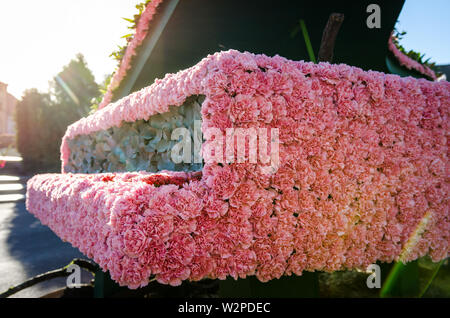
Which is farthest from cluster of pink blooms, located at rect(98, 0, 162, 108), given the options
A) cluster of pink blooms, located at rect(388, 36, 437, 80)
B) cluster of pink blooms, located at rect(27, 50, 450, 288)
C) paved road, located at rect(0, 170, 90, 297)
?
cluster of pink blooms, located at rect(388, 36, 437, 80)

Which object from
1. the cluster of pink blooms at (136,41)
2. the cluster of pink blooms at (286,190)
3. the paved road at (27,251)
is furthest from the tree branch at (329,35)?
the paved road at (27,251)

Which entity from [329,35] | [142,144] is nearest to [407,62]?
[329,35]

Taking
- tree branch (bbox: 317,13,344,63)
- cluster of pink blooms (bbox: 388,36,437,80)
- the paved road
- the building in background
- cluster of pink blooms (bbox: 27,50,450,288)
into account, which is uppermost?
the building in background

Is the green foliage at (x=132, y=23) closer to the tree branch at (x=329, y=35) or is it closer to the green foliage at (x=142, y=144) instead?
the green foliage at (x=142, y=144)

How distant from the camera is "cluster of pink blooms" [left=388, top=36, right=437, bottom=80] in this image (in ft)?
21.3

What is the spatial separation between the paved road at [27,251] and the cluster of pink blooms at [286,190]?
3.41 metres

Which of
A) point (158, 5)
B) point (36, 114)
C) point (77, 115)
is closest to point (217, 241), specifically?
point (158, 5)

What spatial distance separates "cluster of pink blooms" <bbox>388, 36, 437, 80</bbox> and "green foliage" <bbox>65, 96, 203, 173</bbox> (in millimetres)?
5390

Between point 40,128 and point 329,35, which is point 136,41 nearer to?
point 329,35

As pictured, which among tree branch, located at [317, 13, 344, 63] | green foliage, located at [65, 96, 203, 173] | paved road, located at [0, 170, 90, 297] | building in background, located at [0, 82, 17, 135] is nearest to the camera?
green foliage, located at [65, 96, 203, 173]

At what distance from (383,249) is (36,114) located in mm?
26220

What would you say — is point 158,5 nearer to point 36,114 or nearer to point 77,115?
point 36,114

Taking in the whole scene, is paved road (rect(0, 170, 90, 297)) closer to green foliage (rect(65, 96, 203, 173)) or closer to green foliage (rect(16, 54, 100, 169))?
green foliage (rect(65, 96, 203, 173))

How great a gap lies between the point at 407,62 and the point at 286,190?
6377 mm
